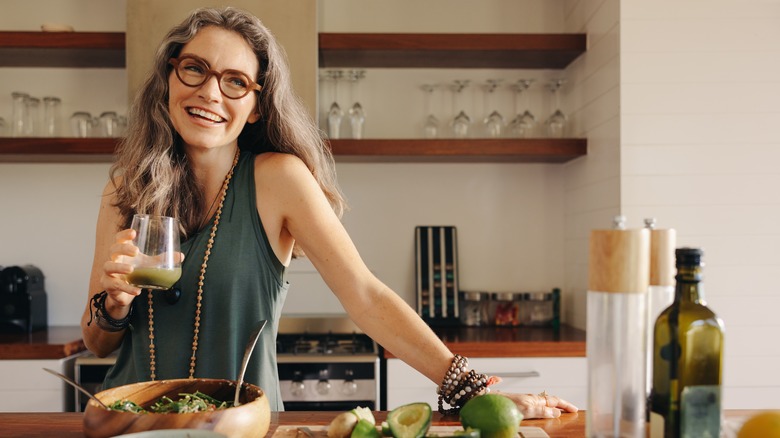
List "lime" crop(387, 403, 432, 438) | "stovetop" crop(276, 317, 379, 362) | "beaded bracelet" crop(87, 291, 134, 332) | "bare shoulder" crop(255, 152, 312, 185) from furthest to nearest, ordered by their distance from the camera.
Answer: "stovetop" crop(276, 317, 379, 362) < "bare shoulder" crop(255, 152, 312, 185) < "beaded bracelet" crop(87, 291, 134, 332) < "lime" crop(387, 403, 432, 438)

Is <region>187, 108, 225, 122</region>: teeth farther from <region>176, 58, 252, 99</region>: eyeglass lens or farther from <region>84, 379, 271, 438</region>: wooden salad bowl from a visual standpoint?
<region>84, 379, 271, 438</region>: wooden salad bowl

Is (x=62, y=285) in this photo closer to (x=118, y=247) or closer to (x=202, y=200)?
(x=202, y=200)

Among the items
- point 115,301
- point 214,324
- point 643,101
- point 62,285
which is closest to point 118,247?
point 115,301

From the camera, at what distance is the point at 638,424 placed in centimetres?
74

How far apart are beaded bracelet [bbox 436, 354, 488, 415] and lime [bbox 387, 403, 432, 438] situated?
0.81 feet

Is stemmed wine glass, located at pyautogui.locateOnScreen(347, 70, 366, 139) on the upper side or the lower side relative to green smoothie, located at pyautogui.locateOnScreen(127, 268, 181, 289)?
upper

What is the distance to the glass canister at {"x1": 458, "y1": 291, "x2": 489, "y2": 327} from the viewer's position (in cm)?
299

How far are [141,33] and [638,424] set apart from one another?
2484mm

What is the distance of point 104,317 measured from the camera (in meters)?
1.28

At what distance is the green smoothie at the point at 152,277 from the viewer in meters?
1.07

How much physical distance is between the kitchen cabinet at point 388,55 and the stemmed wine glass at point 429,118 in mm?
130

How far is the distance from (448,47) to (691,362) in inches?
86.3

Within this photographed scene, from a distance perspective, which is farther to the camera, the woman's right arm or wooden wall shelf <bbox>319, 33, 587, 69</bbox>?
wooden wall shelf <bbox>319, 33, 587, 69</bbox>

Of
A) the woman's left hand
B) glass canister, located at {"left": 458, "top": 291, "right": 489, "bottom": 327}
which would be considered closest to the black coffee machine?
glass canister, located at {"left": 458, "top": 291, "right": 489, "bottom": 327}
